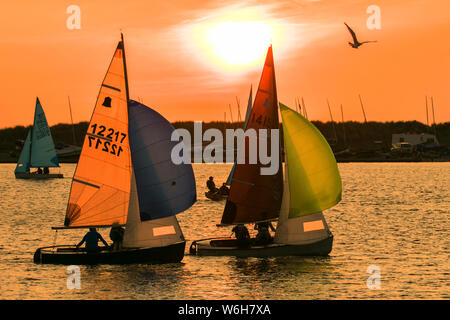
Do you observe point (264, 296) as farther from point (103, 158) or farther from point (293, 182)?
point (103, 158)

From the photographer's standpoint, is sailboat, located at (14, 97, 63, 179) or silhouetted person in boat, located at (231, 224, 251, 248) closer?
silhouetted person in boat, located at (231, 224, 251, 248)

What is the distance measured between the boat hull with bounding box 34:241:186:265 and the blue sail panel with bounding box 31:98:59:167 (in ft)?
212

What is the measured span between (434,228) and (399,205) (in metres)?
26.0

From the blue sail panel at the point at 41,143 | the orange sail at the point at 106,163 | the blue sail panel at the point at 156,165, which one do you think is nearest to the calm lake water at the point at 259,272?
the orange sail at the point at 106,163

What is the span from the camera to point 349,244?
46.7 m

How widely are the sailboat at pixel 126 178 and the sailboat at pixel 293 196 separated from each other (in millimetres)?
4256

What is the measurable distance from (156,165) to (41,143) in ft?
232

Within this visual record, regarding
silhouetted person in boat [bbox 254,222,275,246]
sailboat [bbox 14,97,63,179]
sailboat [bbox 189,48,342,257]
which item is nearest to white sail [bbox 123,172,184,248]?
sailboat [bbox 189,48,342,257]

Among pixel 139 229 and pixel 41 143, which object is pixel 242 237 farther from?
pixel 41 143

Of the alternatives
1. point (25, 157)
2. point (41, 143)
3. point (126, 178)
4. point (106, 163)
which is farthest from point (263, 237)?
point (25, 157)

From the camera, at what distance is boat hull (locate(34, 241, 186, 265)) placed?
32.5 metres

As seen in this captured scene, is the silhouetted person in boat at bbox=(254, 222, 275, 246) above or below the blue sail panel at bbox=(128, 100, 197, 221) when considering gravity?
below

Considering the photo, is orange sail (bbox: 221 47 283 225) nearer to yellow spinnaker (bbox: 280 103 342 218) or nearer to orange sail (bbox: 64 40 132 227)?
yellow spinnaker (bbox: 280 103 342 218)

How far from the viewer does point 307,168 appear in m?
35.8
